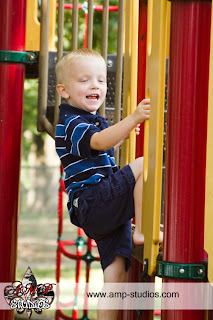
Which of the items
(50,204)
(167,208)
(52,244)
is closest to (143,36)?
(167,208)

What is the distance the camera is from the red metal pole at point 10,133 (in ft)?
9.25

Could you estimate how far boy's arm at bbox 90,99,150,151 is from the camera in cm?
203

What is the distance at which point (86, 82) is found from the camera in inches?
91.3

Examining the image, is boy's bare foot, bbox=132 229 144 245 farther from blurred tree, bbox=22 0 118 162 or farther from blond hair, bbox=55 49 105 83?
blurred tree, bbox=22 0 118 162

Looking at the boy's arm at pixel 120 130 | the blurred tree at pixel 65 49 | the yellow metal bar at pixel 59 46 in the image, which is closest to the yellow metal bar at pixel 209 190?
the boy's arm at pixel 120 130

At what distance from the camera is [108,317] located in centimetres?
229

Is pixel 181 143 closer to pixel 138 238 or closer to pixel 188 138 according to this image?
pixel 188 138

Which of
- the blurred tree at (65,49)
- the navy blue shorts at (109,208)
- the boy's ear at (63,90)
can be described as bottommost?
the navy blue shorts at (109,208)

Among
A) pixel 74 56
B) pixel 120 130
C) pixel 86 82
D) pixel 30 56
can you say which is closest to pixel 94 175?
pixel 120 130

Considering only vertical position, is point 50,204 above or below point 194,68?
below

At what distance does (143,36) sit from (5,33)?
2.21ft

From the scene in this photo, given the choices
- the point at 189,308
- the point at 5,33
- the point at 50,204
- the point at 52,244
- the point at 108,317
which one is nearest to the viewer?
the point at 189,308

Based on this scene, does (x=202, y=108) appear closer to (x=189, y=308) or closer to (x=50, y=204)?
(x=189, y=308)

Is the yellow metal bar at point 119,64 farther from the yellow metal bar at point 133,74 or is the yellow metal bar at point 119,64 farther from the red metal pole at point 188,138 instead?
the red metal pole at point 188,138
